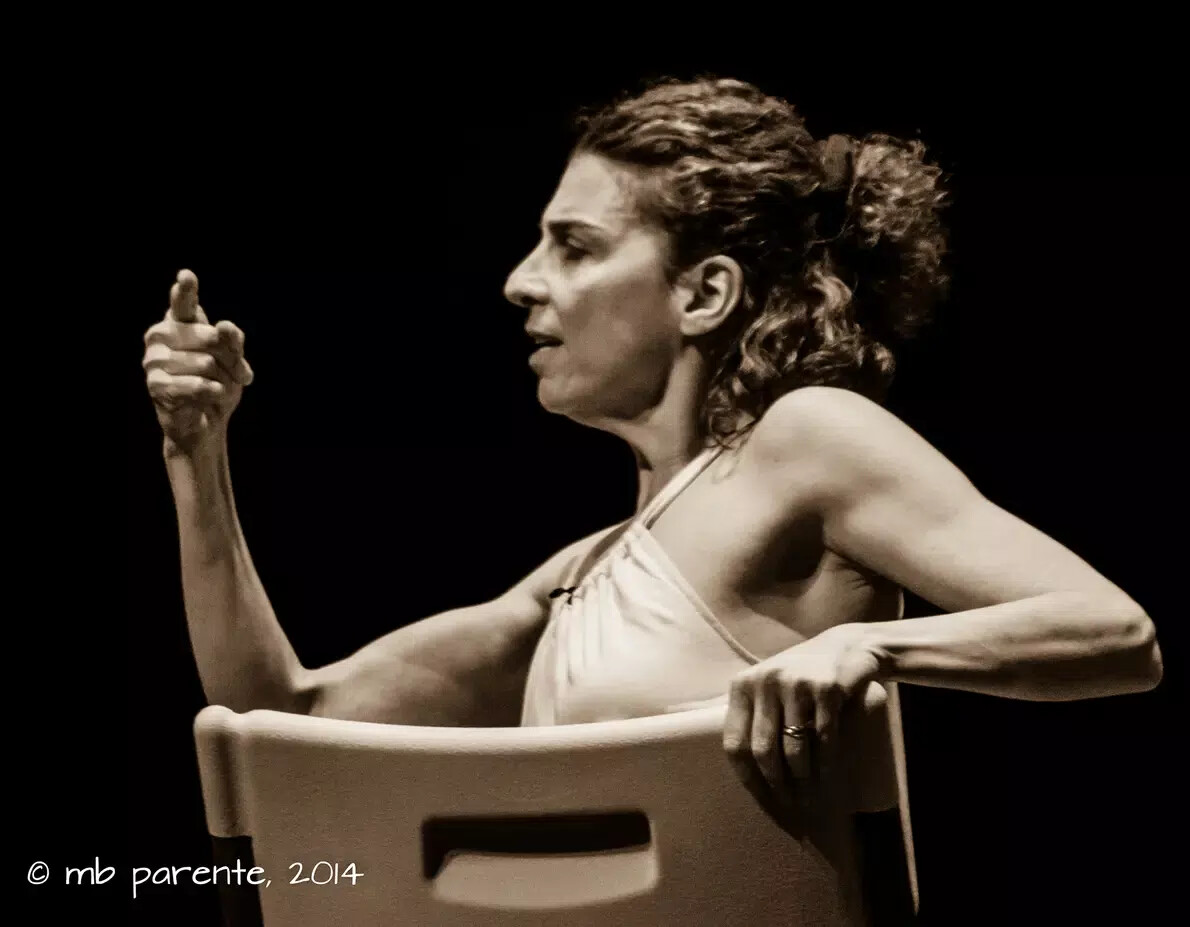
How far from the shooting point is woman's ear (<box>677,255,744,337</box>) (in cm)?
155

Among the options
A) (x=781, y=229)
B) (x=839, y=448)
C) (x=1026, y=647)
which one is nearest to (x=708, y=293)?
(x=781, y=229)

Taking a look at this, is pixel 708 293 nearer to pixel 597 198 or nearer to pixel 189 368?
pixel 597 198

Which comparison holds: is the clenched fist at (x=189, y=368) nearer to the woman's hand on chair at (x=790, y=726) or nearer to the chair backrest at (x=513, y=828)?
the chair backrest at (x=513, y=828)

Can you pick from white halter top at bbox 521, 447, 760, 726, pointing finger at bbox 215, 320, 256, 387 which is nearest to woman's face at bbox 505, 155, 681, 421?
white halter top at bbox 521, 447, 760, 726

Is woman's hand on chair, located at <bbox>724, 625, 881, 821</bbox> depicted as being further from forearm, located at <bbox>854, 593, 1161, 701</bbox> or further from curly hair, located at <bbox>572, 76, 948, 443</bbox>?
curly hair, located at <bbox>572, 76, 948, 443</bbox>

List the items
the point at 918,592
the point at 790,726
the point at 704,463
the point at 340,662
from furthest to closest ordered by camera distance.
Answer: the point at 340,662 → the point at 704,463 → the point at 918,592 → the point at 790,726

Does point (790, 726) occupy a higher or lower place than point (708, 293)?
lower

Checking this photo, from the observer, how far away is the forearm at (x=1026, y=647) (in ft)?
3.86

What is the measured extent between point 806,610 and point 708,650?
0.09 meters

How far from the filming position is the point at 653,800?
1.13 metres

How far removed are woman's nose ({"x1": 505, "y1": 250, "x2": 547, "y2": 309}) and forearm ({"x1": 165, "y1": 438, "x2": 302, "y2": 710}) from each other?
31cm

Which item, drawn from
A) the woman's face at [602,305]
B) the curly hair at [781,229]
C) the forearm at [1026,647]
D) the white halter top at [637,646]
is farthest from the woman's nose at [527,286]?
the forearm at [1026,647]

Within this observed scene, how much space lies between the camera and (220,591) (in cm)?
159

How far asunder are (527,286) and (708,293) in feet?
0.57
